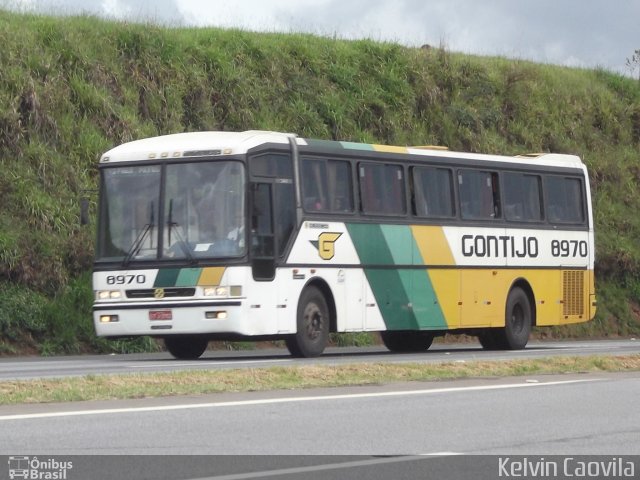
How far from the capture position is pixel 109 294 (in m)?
22.8

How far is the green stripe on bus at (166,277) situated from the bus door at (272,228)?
3.66ft

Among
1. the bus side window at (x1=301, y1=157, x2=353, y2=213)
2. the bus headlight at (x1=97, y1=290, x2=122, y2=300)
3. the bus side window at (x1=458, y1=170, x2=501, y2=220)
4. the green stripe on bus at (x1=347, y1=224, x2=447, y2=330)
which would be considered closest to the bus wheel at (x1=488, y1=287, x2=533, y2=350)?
the bus side window at (x1=458, y1=170, x2=501, y2=220)

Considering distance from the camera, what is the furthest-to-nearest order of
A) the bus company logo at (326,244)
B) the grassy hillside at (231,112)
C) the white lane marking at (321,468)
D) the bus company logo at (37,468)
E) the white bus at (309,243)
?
the grassy hillside at (231,112), the bus company logo at (326,244), the white bus at (309,243), the white lane marking at (321,468), the bus company logo at (37,468)

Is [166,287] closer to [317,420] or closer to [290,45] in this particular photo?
[317,420]

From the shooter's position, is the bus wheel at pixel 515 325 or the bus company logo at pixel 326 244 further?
the bus wheel at pixel 515 325

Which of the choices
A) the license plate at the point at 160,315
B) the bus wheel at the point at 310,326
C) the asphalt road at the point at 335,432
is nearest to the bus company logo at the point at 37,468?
the asphalt road at the point at 335,432

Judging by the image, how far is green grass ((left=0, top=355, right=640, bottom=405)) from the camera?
1397cm

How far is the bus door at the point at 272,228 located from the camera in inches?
885

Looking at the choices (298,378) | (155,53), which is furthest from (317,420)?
(155,53)

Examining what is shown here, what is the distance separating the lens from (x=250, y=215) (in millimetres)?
22438

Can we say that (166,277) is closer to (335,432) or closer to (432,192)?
(432,192)

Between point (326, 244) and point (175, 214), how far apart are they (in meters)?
2.55

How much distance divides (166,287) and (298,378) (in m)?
6.64

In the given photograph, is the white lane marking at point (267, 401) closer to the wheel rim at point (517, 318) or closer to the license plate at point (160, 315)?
the license plate at point (160, 315)
